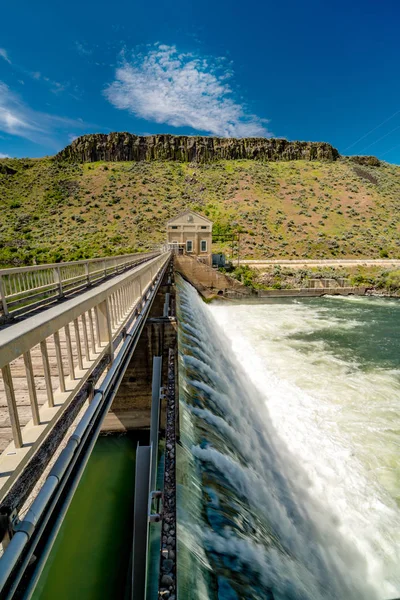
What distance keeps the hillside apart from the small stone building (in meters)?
9.87

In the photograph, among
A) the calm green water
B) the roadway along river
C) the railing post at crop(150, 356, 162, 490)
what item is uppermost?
the railing post at crop(150, 356, 162, 490)

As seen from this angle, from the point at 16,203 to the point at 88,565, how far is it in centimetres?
8245

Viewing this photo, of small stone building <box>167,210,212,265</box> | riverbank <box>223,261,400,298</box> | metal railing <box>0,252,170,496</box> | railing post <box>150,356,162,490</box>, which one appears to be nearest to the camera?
metal railing <box>0,252,170,496</box>

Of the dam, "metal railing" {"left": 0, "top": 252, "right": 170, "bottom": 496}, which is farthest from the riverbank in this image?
"metal railing" {"left": 0, "top": 252, "right": 170, "bottom": 496}

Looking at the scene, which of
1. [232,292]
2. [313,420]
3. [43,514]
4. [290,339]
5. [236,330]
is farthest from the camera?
[232,292]

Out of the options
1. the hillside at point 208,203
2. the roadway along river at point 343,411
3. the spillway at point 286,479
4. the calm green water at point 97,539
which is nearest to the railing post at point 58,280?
the spillway at point 286,479

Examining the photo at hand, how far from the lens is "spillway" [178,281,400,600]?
12.5 feet

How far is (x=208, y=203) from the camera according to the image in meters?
74.4

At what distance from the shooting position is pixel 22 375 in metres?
3.90

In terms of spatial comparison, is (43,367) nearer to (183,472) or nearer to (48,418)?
(48,418)

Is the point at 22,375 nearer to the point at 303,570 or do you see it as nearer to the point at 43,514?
the point at 43,514

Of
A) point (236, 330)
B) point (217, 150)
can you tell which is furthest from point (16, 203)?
point (236, 330)

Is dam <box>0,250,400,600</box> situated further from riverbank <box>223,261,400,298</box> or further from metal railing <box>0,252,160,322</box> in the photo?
riverbank <box>223,261,400,298</box>

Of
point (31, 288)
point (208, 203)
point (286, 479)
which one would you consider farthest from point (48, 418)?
point (208, 203)
